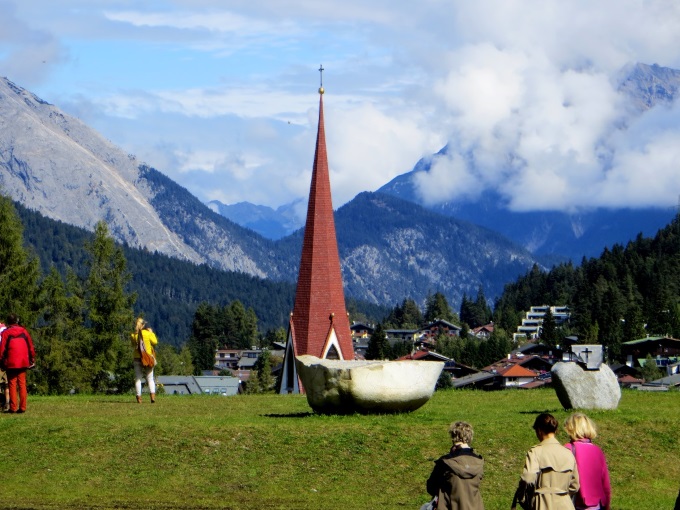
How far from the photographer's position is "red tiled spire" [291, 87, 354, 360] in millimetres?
43531

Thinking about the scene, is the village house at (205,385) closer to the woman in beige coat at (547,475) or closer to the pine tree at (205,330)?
the woman in beige coat at (547,475)

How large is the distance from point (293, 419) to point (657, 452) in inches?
242

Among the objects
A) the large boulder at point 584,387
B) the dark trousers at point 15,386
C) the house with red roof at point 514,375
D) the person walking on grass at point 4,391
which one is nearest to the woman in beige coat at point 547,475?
the large boulder at point 584,387

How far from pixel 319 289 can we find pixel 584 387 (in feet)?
71.7

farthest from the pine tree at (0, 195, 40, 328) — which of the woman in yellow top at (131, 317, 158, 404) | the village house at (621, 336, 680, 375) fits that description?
the village house at (621, 336, 680, 375)

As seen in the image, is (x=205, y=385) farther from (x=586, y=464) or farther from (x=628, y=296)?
(x=628, y=296)

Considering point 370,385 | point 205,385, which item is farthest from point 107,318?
point 370,385

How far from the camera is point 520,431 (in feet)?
66.7

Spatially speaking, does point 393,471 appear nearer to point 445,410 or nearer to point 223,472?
point 223,472

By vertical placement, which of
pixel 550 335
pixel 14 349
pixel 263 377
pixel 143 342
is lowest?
pixel 14 349

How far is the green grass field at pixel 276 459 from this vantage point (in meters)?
17.6

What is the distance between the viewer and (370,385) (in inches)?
838

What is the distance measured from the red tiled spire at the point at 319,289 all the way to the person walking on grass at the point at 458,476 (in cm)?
3053

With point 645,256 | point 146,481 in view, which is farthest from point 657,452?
point 645,256
